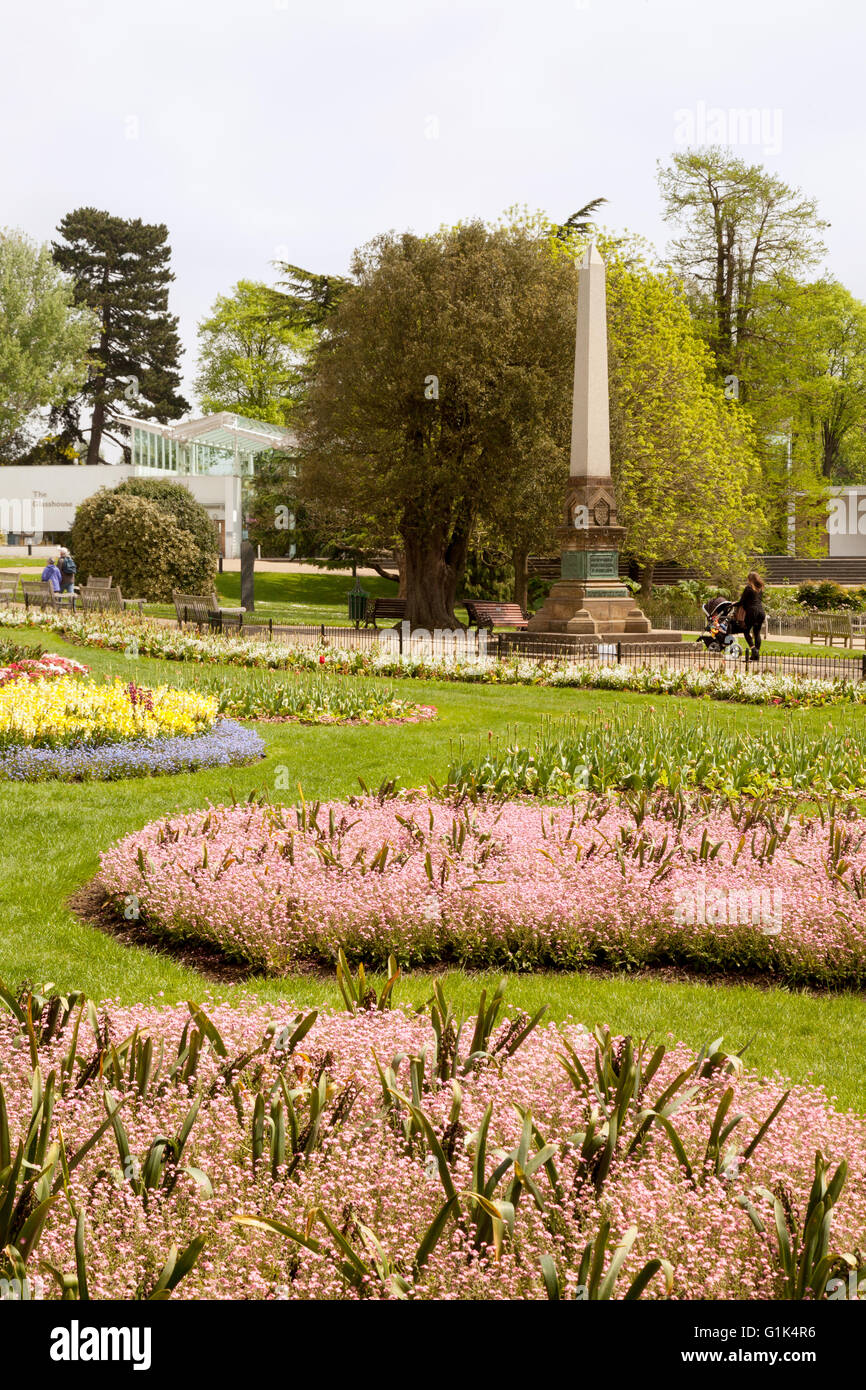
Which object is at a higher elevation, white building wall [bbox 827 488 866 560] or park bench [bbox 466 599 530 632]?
white building wall [bbox 827 488 866 560]

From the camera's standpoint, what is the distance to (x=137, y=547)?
3147 cm

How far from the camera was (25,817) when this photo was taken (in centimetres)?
861

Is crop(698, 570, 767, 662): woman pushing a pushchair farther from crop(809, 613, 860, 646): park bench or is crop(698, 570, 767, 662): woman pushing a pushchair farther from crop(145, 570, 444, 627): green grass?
crop(145, 570, 444, 627): green grass

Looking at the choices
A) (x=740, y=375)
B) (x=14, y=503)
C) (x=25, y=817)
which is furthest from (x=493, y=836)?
(x=14, y=503)

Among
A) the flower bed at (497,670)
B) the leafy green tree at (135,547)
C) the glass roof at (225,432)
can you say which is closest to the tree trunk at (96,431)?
the glass roof at (225,432)

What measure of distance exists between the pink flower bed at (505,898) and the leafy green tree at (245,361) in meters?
52.4

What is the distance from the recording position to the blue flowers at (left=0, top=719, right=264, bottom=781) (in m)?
10.0

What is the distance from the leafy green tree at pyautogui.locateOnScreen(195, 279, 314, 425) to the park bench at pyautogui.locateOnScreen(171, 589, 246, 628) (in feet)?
119

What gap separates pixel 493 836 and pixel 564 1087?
11.2ft

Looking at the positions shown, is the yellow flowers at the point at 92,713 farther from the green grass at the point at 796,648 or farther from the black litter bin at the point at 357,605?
the black litter bin at the point at 357,605

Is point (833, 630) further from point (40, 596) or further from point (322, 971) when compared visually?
point (322, 971)

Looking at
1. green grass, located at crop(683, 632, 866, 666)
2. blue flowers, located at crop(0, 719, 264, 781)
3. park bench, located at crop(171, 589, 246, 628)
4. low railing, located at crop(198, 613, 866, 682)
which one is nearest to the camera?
blue flowers, located at crop(0, 719, 264, 781)

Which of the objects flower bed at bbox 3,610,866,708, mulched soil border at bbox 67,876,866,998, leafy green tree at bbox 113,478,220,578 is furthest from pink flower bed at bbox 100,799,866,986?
leafy green tree at bbox 113,478,220,578

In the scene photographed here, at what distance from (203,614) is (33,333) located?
41.7 meters
